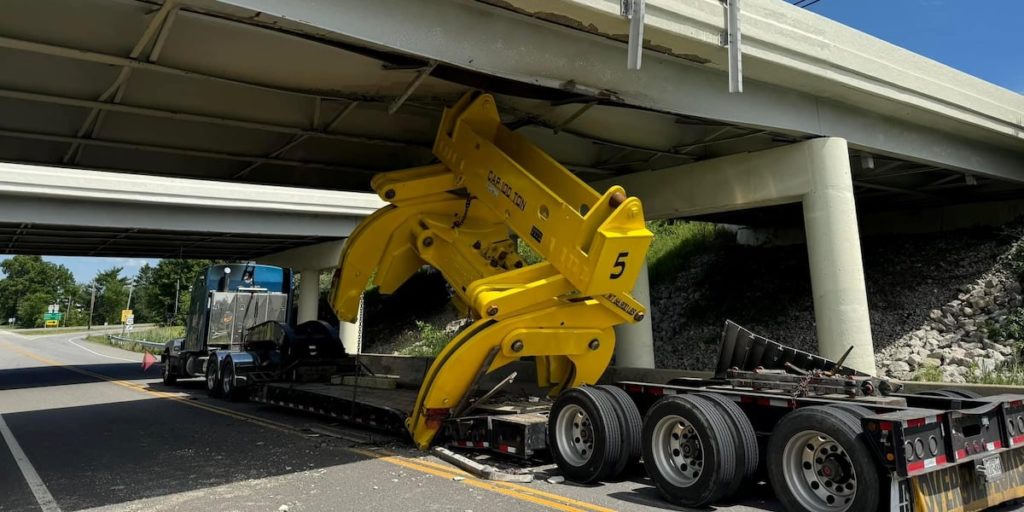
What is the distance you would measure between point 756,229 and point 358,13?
1975 cm

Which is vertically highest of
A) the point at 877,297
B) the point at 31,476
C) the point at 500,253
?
the point at 500,253

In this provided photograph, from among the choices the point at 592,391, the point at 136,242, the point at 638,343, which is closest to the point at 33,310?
the point at 136,242

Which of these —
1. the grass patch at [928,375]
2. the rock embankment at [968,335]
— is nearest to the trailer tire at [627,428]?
the grass patch at [928,375]

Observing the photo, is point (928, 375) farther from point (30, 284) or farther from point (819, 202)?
point (30, 284)

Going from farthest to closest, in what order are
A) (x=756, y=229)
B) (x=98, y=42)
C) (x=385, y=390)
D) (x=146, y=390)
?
1. (x=756, y=229)
2. (x=146, y=390)
3. (x=385, y=390)
4. (x=98, y=42)

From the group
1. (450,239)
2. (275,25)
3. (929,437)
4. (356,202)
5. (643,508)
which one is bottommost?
(643,508)

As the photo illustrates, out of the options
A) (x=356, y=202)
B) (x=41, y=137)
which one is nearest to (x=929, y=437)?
(x=41, y=137)

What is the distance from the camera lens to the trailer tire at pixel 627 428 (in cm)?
636

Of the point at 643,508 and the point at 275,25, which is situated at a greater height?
the point at 275,25

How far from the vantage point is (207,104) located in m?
Result: 9.92

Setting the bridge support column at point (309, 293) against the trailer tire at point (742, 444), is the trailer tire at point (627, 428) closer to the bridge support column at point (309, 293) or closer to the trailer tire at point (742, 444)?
the trailer tire at point (742, 444)

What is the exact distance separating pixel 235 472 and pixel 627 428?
14.7 feet

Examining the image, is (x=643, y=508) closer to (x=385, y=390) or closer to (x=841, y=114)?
(x=385, y=390)

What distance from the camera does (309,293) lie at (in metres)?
28.8
